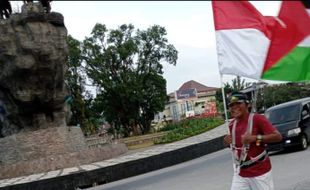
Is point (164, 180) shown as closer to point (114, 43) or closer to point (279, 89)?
point (114, 43)

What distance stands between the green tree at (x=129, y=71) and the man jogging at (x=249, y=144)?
4114cm

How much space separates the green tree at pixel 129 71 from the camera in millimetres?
47281

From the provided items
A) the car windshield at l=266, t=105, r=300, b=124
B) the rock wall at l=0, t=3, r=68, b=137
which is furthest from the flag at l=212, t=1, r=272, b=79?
the rock wall at l=0, t=3, r=68, b=137

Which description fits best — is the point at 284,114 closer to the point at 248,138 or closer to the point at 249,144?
the point at 249,144

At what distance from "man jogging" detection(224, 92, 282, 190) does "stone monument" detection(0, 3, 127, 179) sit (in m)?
13.5

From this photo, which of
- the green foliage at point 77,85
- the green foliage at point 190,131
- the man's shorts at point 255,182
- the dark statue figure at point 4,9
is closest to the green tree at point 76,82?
the green foliage at point 77,85

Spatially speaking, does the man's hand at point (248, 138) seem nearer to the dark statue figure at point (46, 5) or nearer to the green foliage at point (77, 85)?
the dark statue figure at point (46, 5)

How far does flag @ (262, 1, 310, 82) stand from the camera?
4.74 m

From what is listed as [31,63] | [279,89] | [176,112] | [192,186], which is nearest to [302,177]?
[192,186]

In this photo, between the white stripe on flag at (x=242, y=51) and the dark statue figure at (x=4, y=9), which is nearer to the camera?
the white stripe on flag at (x=242, y=51)

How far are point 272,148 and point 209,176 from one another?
12.4 ft

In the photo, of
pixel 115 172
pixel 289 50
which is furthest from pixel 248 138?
pixel 115 172

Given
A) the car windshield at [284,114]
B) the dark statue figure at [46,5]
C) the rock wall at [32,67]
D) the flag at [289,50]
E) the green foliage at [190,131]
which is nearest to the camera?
the flag at [289,50]

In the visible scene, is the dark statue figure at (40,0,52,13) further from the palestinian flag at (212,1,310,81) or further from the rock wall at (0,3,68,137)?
the palestinian flag at (212,1,310,81)
